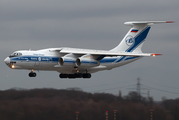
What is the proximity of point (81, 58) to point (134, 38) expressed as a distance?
15.7 ft

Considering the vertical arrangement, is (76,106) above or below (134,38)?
below

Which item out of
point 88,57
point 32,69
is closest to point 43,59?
point 32,69

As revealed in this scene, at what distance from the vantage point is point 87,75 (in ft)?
73.9

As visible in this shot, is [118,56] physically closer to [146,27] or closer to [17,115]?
[146,27]

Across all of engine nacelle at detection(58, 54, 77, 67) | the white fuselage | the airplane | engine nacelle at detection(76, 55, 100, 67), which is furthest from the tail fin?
engine nacelle at detection(58, 54, 77, 67)

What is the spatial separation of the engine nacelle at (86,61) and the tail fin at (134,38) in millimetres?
2892

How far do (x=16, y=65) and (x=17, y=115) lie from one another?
394 cm

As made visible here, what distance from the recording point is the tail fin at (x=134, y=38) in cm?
2400

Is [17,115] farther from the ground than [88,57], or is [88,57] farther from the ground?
[88,57]

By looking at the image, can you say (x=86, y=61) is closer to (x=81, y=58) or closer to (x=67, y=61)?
(x=81, y=58)

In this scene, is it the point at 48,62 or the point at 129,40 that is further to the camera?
the point at 129,40

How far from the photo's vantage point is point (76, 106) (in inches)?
722

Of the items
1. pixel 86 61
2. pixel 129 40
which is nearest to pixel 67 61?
pixel 86 61

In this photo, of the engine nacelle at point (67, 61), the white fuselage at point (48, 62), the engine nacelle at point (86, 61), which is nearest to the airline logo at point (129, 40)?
the white fuselage at point (48, 62)
